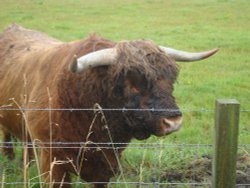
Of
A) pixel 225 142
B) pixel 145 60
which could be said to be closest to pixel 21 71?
pixel 145 60

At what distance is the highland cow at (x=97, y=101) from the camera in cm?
407

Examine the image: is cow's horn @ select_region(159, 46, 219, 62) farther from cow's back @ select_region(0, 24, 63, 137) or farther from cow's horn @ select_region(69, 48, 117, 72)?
cow's back @ select_region(0, 24, 63, 137)

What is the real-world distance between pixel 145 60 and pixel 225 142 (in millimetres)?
1425

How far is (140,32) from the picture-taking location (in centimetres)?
1642

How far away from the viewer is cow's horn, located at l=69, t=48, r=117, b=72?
4.16m

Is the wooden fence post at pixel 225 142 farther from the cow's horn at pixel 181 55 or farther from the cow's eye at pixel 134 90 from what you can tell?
the cow's horn at pixel 181 55

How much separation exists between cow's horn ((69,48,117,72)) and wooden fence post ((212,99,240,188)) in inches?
60.3

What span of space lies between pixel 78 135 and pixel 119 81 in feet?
2.20

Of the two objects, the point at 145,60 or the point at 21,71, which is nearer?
the point at 145,60

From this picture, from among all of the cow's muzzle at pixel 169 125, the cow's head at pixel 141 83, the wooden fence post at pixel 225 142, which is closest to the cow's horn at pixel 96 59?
the cow's head at pixel 141 83

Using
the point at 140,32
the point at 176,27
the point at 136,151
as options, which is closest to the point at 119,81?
the point at 136,151

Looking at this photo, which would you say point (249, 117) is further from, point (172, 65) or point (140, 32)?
point (140, 32)

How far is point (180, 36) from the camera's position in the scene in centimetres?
1533

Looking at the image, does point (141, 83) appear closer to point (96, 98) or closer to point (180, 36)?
point (96, 98)
